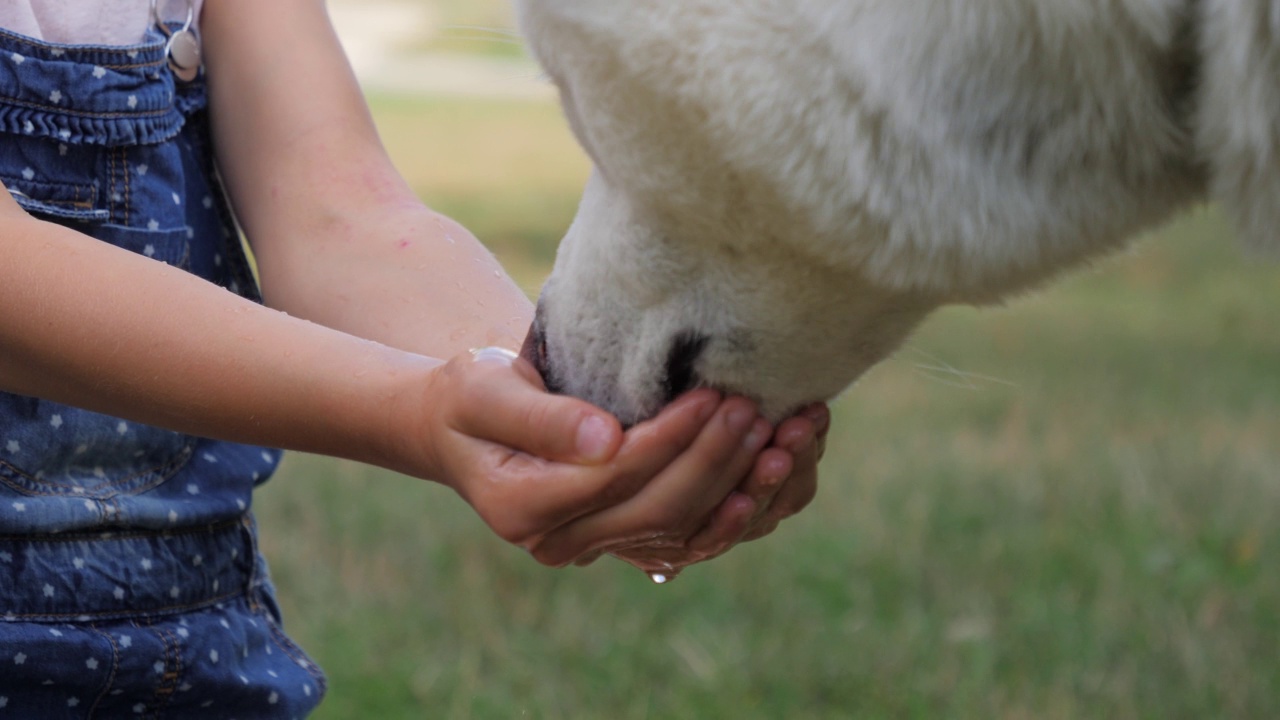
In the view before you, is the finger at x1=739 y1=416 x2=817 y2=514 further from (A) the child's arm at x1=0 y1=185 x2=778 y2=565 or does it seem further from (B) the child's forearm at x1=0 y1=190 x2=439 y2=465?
(B) the child's forearm at x1=0 y1=190 x2=439 y2=465

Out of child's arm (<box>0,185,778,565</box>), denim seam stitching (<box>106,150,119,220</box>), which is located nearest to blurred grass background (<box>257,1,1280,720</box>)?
child's arm (<box>0,185,778,565</box>)

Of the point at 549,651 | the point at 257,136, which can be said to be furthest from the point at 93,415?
the point at 549,651

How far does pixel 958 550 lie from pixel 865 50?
2.60 m

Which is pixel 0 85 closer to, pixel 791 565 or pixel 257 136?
pixel 257 136

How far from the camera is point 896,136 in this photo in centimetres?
126

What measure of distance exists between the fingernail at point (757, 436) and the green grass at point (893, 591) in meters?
0.51

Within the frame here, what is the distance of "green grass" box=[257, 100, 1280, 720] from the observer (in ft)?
9.60

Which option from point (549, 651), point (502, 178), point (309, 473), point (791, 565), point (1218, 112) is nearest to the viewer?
point (1218, 112)

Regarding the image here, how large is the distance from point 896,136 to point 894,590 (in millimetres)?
2349

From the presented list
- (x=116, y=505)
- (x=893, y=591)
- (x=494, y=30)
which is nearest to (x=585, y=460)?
(x=494, y=30)

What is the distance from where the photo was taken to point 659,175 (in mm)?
1421

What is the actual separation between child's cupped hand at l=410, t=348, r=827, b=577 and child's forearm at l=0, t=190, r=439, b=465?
0.10 m

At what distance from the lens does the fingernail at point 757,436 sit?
144 cm

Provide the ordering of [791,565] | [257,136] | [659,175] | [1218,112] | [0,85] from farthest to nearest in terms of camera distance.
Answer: [791,565] → [257,136] → [0,85] → [659,175] → [1218,112]
